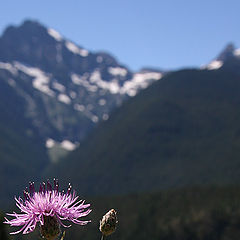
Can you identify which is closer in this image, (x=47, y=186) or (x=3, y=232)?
(x=47, y=186)

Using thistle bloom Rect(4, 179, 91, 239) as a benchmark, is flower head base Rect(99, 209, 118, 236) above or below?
above

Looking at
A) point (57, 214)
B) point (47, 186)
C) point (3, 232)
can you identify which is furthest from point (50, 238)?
point (3, 232)

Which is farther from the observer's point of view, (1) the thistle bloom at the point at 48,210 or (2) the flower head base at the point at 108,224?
(2) the flower head base at the point at 108,224

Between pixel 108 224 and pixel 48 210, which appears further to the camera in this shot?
pixel 108 224

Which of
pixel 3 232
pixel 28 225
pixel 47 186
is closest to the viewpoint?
pixel 28 225

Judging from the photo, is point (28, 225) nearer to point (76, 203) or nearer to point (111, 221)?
point (76, 203)

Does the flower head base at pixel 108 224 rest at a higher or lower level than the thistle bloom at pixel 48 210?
higher

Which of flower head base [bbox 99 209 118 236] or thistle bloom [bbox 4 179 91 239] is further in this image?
flower head base [bbox 99 209 118 236]

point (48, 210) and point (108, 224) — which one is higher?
point (108, 224)
